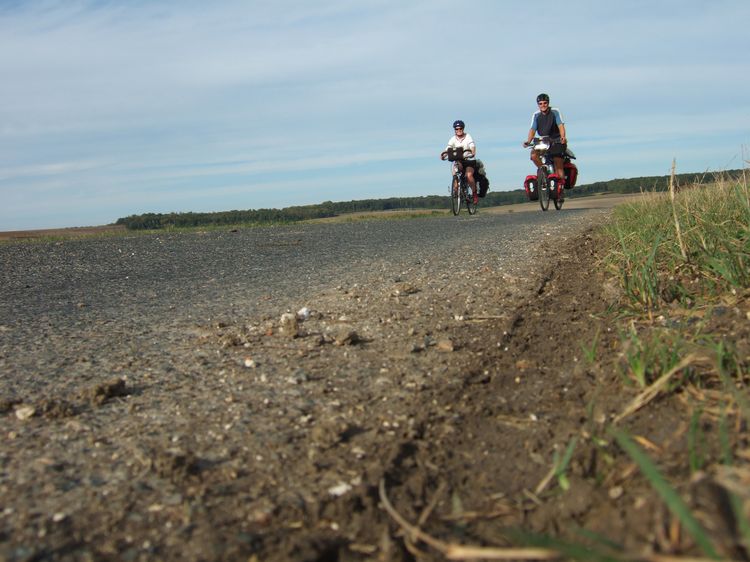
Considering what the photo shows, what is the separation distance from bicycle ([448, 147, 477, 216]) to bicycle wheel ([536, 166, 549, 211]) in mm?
1555

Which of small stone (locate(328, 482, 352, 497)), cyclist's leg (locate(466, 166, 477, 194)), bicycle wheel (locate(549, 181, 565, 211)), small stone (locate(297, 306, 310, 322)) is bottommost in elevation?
small stone (locate(328, 482, 352, 497))

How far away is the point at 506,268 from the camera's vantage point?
5.20 meters

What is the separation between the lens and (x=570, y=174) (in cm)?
1479

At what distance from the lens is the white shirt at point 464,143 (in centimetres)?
1534

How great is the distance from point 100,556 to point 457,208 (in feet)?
49.0

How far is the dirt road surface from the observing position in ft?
4.93

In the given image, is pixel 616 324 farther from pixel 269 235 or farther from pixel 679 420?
pixel 269 235

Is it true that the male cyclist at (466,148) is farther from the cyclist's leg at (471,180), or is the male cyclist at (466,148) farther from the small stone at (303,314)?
the small stone at (303,314)

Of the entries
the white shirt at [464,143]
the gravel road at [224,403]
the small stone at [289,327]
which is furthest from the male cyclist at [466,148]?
the small stone at [289,327]

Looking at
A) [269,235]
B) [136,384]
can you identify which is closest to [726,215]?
[136,384]

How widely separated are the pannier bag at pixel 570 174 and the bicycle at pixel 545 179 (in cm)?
17

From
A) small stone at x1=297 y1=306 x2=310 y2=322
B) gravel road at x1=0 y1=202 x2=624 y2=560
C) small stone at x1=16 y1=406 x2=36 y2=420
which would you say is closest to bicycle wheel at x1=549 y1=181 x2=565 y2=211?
gravel road at x1=0 y1=202 x2=624 y2=560

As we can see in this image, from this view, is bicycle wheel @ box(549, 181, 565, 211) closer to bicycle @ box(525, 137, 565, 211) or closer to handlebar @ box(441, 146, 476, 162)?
bicycle @ box(525, 137, 565, 211)

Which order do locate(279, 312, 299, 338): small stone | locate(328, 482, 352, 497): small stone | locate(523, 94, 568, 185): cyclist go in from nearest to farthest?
locate(328, 482, 352, 497): small stone < locate(279, 312, 299, 338): small stone < locate(523, 94, 568, 185): cyclist
